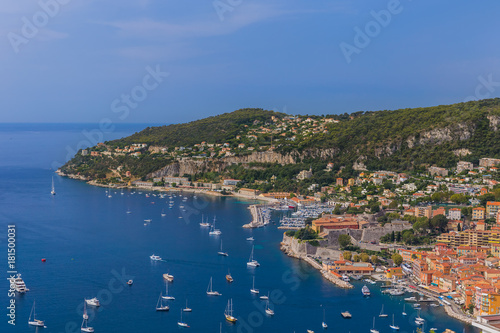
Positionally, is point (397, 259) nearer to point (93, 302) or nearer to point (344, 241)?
point (344, 241)

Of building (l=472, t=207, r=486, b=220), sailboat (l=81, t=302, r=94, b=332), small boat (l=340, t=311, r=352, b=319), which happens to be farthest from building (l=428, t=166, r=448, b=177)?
sailboat (l=81, t=302, r=94, b=332)

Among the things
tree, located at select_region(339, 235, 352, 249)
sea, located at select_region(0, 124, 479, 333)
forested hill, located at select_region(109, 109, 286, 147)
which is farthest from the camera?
forested hill, located at select_region(109, 109, 286, 147)

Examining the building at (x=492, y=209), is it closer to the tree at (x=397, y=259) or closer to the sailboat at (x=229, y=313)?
the tree at (x=397, y=259)

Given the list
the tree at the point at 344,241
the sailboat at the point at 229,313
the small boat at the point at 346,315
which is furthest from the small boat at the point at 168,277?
the tree at the point at 344,241

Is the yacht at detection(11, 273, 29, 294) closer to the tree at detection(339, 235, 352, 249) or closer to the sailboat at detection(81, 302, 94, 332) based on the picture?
the sailboat at detection(81, 302, 94, 332)

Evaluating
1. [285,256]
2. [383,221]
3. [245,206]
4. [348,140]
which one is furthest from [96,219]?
[348,140]
